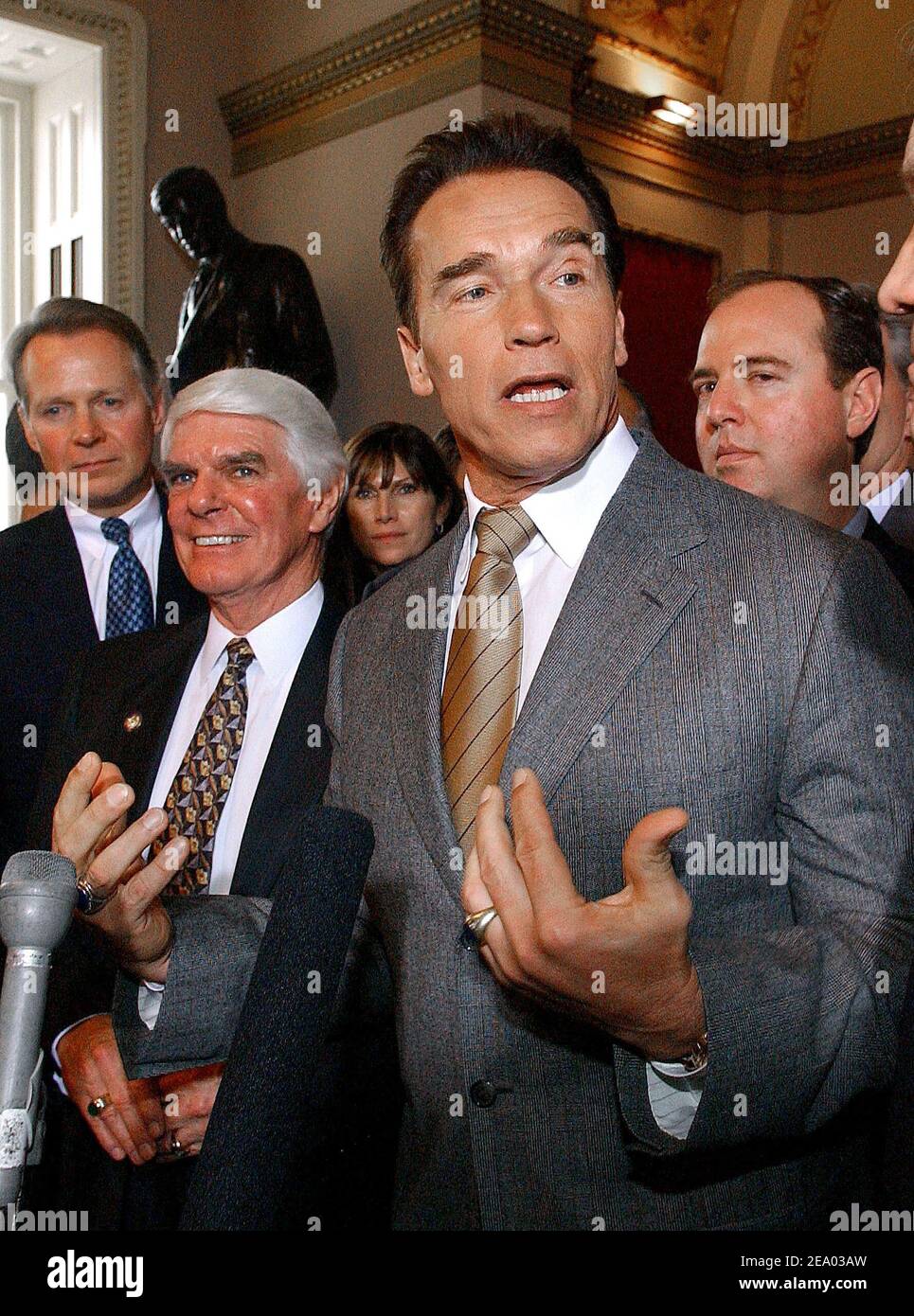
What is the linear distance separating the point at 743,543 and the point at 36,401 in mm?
1904

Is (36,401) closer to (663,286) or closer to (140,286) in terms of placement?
(140,286)

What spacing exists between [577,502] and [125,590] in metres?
1.38

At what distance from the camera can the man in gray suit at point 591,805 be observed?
109cm

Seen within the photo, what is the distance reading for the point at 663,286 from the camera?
727 centimetres

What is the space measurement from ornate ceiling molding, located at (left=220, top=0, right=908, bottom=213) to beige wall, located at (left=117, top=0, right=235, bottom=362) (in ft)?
0.46

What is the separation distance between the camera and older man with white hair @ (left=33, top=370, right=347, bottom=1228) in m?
1.68

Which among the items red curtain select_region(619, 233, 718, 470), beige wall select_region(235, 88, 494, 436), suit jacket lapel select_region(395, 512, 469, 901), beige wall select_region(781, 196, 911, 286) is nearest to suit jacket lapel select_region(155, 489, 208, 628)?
suit jacket lapel select_region(395, 512, 469, 901)

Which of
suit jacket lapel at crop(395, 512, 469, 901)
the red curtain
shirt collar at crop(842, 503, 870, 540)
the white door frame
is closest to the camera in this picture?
suit jacket lapel at crop(395, 512, 469, 901)

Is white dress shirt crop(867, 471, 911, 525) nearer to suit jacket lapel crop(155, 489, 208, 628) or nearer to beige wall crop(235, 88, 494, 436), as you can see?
suit jacket lapel crop(155, 489, 208, 628)

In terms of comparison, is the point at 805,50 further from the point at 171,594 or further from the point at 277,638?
the point at 277,638

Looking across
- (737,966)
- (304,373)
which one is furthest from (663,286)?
(737,966)

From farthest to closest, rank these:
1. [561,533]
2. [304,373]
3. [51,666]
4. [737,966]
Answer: [304,373] → [51,666] → [561,533] → [737,966]

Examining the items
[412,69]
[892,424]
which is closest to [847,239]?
[412,69]

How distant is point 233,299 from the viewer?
5.63 metres
